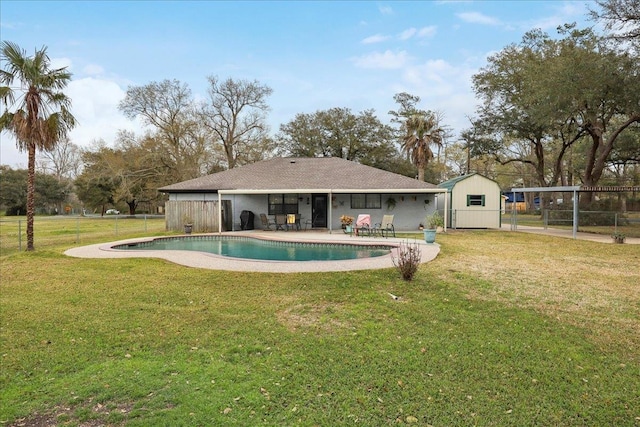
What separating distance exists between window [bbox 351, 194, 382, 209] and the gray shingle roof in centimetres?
70

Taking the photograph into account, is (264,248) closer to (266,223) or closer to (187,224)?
(266,223)

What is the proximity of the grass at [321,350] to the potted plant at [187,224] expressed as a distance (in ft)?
32.6

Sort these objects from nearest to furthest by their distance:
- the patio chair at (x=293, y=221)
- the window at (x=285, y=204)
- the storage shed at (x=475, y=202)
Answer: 1. the patio chair at (x=293, y=221)
2. the window at (x=285, y=204)
3. the storage shed at (x=475, y=202)

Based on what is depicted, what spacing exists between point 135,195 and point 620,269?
130 ft

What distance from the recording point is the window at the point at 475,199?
20.2 m

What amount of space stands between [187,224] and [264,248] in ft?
20.0

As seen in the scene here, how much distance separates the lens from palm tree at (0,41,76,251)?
10894mm

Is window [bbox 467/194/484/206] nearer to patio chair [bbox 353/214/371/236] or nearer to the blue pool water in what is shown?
patio chair [bbox 353/214/371/236]

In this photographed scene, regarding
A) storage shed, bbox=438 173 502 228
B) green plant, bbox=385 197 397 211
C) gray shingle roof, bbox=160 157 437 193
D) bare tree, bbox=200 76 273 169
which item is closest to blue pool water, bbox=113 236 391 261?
gray shingle roof, bbox=160 157 437 193

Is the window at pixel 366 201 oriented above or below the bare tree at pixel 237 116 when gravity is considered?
below

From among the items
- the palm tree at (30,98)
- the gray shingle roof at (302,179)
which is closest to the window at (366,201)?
the gray shingle roof at (302,179)

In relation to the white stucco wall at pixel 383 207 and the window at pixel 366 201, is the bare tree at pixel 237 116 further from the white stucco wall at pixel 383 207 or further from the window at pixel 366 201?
the window at pixel 366 201

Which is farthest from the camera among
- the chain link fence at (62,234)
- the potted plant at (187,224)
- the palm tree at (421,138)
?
the palm tree at (421,138)

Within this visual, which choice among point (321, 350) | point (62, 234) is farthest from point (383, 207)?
point (62, 234)
